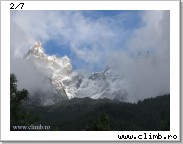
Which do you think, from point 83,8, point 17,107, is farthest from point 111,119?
point 83,8

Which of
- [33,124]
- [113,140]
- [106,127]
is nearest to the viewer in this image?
[113,140]

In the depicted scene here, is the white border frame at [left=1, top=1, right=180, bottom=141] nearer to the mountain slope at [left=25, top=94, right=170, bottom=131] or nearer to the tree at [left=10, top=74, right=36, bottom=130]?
the tree at [left=10, top=74, right=36, bottom=130]

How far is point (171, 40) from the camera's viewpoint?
19656mm

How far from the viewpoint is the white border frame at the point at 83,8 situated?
61.2ft

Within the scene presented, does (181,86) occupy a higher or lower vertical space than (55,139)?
higher

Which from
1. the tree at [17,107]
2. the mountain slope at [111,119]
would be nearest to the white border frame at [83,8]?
the tree at [17,107]

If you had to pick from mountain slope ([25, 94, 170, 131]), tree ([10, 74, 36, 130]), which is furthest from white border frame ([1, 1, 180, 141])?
mountain slope ([25, 94, 170, 131])

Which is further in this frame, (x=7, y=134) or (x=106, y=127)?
(x=106, y=127)

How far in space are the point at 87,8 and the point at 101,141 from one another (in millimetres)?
6564

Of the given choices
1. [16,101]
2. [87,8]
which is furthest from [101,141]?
[87,8]

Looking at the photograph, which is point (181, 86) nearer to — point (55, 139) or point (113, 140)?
point (113, 140)

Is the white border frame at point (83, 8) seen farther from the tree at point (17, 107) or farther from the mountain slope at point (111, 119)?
the mountain slope at point (111, 119)

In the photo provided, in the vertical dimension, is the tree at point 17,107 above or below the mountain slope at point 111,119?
above

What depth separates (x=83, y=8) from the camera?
20.1 metres
